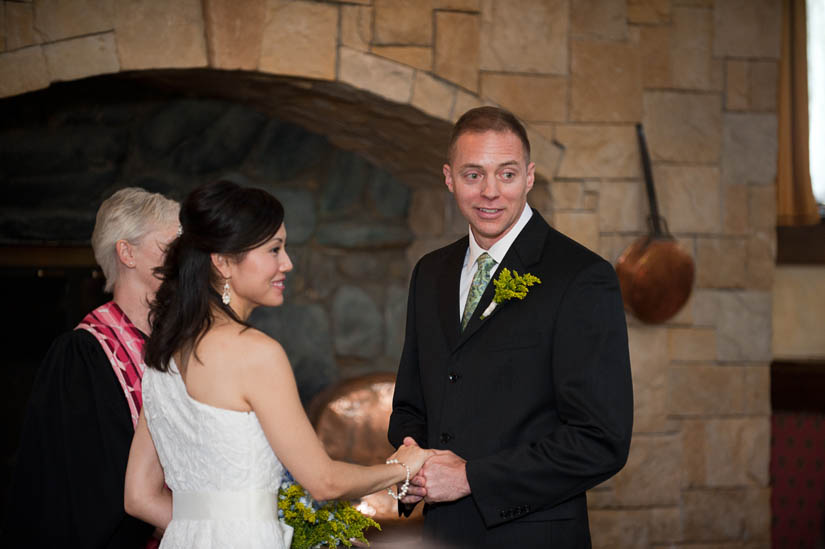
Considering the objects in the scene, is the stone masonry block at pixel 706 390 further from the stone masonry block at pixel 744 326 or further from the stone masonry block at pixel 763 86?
the stone masonry block at pixel 763 86

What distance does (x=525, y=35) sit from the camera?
10.2 feet

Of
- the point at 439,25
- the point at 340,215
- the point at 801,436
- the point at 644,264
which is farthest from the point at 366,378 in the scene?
the point at 801,436

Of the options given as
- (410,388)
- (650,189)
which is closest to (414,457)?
(410,388)

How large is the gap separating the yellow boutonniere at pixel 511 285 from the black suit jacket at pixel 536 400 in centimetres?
2

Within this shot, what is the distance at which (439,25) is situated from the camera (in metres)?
3.01

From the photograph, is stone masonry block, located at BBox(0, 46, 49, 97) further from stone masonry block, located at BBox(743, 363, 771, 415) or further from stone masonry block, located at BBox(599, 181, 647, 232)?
stone masonry block, located at BBox(743, 363, 771, 415)

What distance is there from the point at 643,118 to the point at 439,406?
6.26 ft

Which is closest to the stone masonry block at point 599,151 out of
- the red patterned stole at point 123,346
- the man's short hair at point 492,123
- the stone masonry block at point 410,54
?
the stone masonry block at point 410,54

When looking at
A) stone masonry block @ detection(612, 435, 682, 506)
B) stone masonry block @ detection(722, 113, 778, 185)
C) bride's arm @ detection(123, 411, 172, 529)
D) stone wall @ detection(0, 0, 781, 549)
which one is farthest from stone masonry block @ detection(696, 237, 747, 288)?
bride's arm @ detection(123, 411, 172, 529)

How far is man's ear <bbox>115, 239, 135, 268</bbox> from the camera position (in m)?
2.12

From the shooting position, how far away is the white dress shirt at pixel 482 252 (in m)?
1.81

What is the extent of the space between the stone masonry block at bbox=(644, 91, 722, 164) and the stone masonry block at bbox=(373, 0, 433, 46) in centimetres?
92

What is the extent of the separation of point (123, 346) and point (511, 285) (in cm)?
99

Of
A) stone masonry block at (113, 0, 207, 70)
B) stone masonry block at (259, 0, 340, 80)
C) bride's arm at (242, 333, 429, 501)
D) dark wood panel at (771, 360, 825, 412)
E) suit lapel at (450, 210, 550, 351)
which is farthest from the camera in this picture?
dark wood panel at (771, 360, 825, 412)
